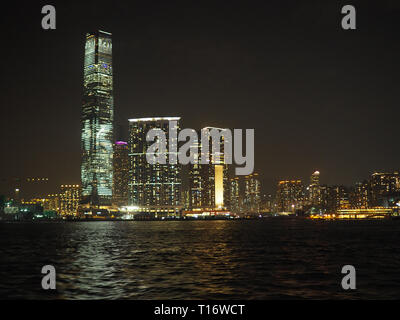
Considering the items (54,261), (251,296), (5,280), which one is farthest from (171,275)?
(54,261)

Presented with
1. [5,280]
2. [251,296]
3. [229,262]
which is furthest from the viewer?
[229,262]

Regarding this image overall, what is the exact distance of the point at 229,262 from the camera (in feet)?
139

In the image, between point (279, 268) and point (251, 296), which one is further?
point (279, 268)

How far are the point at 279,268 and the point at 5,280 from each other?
2145 centimetres

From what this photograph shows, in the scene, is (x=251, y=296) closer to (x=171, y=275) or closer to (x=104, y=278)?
(x=171, y=275)
